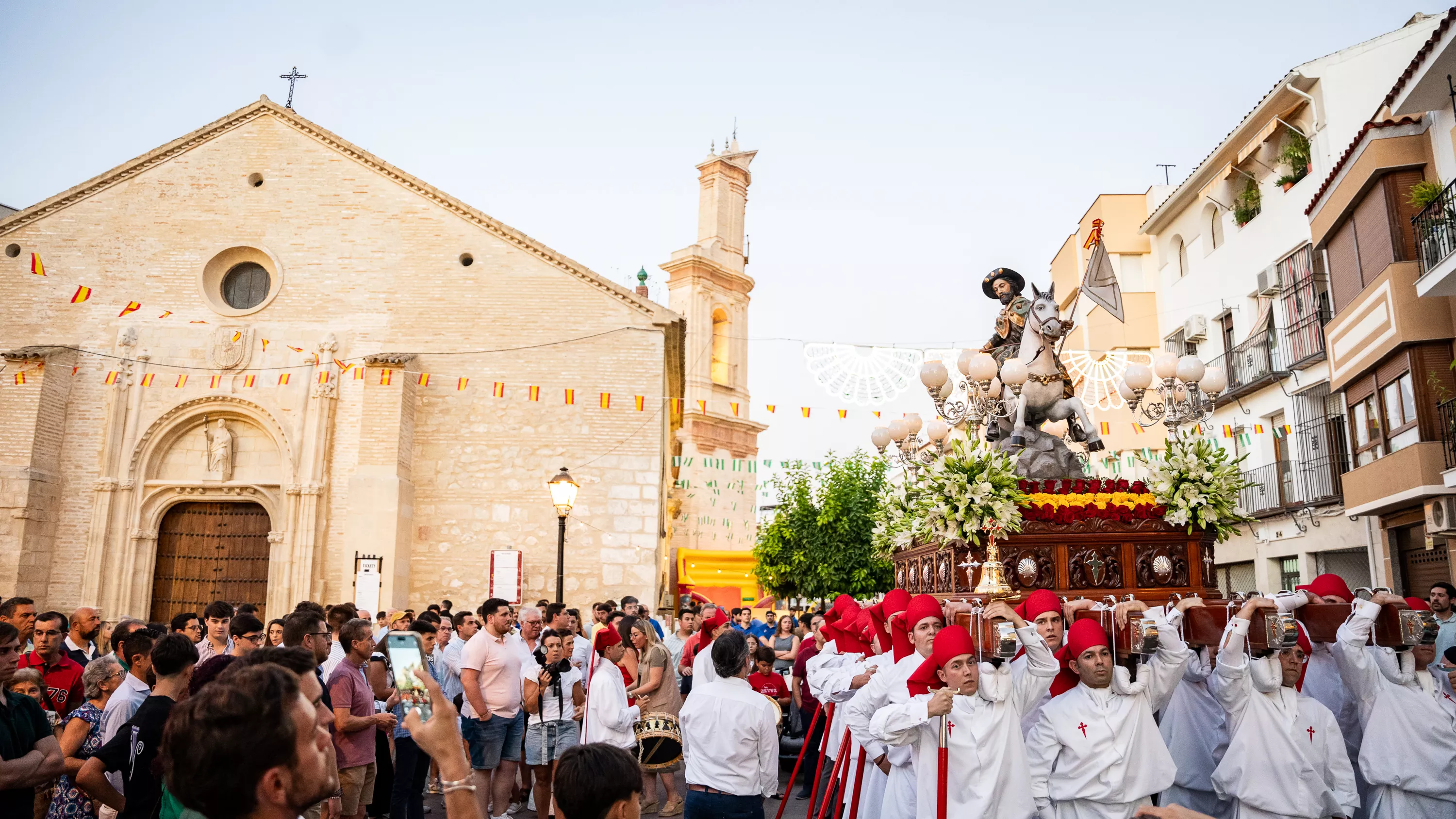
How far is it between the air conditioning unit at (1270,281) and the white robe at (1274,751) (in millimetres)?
16662

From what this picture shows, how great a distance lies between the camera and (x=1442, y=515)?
1416cm

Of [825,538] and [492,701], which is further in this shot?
[825,538]

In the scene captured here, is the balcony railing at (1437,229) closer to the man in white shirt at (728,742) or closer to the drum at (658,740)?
the drum at (658,740)

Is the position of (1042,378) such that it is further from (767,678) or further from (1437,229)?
(1437,229)

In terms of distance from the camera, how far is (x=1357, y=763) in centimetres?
670

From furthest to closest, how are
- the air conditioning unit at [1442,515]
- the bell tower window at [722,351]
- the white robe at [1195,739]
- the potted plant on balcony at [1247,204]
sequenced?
the bell tower window at [722,351] → the potted plant on balcony at [1247,204] → the air conditioning unit at [1442,515] → the white robe at [1195,739]

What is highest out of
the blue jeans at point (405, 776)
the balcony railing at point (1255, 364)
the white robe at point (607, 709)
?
the balcony railing at point (1255, 364)

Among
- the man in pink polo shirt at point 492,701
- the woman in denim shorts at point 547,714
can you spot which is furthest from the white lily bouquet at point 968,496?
the man in pink polo shirt at point 492,701

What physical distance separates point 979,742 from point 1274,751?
1764 millimetres

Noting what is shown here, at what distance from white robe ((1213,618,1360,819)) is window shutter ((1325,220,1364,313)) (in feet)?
40.6

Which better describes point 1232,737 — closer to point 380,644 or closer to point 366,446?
point 380,644

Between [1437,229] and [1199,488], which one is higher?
[1437,229]

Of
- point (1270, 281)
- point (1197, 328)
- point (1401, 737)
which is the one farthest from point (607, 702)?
point (1197, 328)

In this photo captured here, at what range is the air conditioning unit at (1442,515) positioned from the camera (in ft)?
46.2
